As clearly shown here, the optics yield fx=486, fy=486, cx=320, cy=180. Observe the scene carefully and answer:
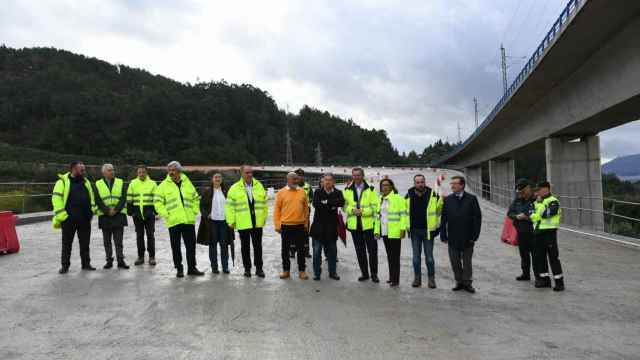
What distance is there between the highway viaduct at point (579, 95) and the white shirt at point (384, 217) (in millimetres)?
8595

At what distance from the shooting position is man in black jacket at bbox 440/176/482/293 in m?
7.32

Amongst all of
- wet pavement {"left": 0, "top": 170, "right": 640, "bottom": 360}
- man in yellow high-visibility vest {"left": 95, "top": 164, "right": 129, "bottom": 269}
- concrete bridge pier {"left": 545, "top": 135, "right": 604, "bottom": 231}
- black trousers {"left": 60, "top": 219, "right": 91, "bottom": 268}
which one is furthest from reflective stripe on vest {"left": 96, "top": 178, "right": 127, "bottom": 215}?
concrete bridge pier {"left": 545, "top": 135, "right": 604, "bottom": 231}

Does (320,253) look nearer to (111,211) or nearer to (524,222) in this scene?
(524,222)

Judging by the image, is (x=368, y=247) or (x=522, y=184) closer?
(x=368, y=247)

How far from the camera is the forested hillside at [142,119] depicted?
372ft

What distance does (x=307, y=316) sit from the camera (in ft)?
19.4

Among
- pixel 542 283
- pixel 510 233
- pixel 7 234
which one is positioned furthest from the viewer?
pixel 7 234

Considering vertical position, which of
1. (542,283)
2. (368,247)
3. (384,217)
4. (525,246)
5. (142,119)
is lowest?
(542,283)

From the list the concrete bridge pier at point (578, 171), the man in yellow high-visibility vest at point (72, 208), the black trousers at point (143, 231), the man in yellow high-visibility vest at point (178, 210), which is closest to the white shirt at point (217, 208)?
the man in yellow high-visibility vest at point (178, 210)

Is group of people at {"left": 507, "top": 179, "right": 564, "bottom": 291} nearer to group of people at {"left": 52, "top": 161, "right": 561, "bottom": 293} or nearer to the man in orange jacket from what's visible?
group of people at {"left": 52, "top": 161, "right": 561, "bottom": 293}

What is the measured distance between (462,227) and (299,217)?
260 centimetres

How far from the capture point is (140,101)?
128250 mm

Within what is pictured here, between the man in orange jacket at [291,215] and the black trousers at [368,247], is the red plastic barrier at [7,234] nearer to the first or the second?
the man in orange jacket at [291,215]

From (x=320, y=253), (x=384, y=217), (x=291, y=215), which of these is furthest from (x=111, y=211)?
(x=384, y=217)
